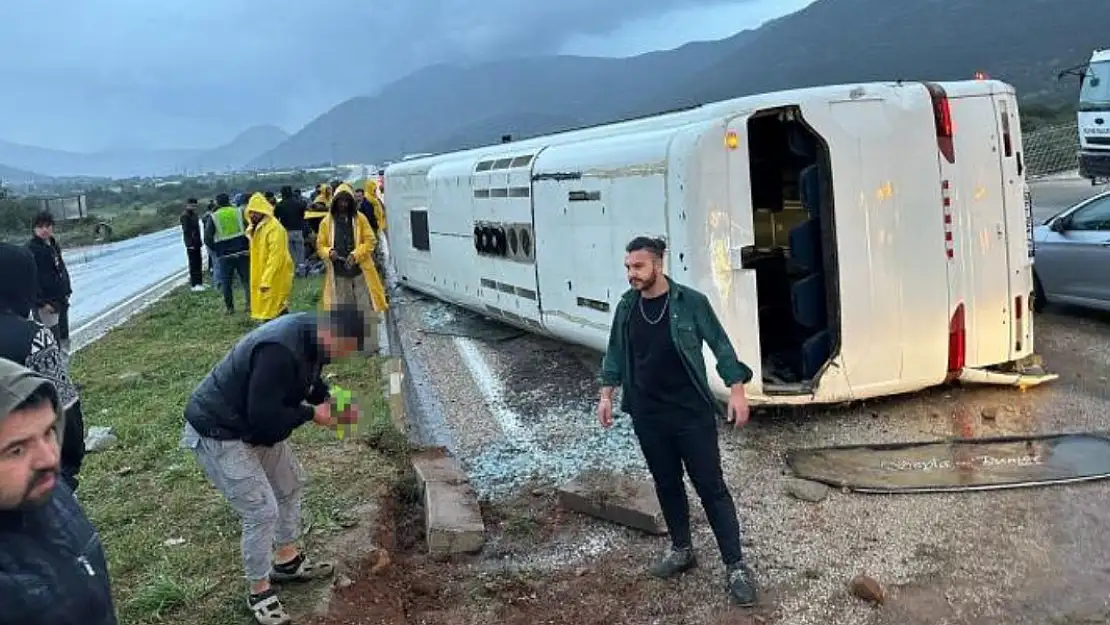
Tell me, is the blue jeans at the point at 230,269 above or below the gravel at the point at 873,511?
above

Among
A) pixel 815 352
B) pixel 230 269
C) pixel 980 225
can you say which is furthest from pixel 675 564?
pixel 230 269

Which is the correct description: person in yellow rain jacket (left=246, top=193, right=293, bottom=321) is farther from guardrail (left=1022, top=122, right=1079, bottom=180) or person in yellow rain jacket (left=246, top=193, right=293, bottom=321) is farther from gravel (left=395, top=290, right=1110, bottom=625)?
guardrail (left=1022, top=122, right=1079, bottom=180)

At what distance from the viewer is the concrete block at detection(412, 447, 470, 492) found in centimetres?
598

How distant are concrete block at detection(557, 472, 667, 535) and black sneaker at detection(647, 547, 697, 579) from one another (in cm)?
48

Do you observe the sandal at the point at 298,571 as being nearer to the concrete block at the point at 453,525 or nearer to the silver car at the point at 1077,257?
the concrete block at the point at 453,525

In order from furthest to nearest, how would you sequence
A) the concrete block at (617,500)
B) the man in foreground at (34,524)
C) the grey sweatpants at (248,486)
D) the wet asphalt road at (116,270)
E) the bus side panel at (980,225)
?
1. the wet asphalt road at (116,270)
2. the bus side panel at (980,225)
3. the concrete block at (617,500)
4. the grey sweatpants at (248,486)
5. the man in foreground at (34,524)

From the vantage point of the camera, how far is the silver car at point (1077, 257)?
31.9ft

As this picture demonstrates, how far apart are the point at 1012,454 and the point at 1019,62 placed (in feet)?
397

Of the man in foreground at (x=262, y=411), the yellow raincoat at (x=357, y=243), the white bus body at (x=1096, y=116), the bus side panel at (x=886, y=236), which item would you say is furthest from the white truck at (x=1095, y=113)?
the man in foreground at (x=262, y=411)

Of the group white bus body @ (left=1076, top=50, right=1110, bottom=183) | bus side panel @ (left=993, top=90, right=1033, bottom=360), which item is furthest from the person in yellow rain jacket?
white bus body @ (left=1076, top=50, right=1110, bottom=183)

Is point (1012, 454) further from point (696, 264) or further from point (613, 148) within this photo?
point (613, 148)

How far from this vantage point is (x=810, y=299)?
7.00 m

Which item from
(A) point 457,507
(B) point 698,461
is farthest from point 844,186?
(A) point 457,507

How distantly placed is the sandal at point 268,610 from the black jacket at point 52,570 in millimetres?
2340
